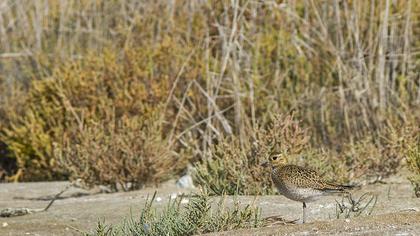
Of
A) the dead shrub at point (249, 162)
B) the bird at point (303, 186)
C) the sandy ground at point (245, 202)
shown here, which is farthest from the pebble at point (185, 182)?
the bird at point (303, 186)

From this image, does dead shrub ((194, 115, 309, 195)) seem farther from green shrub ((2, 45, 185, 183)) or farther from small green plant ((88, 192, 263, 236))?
green shrub ((2, 45, 185, 183))

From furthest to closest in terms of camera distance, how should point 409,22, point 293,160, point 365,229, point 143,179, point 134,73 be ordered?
point 134,73
point 409,22
point 143,179
point 293,160
point 365,229

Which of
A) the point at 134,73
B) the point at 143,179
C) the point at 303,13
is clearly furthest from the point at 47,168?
the point at 303,13

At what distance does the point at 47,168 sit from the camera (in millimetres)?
11203

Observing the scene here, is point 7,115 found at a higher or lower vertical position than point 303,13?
lower

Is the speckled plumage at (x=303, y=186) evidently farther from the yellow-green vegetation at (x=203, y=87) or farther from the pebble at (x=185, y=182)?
the pebble at (x=185, y=182)

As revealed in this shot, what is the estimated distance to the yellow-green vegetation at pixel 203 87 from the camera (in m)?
9.42

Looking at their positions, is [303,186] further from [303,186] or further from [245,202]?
[245,202]

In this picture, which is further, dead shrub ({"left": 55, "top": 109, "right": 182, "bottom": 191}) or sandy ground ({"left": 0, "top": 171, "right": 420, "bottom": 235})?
dead shrub ({"left": 55, "top": 109, "right": 182, "bottom": 191})

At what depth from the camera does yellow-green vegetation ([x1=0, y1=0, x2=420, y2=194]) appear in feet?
30.9

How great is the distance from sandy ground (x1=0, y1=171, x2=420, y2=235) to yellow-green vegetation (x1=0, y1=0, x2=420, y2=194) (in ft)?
1.19

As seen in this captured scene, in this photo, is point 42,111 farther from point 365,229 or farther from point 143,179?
point 365,229

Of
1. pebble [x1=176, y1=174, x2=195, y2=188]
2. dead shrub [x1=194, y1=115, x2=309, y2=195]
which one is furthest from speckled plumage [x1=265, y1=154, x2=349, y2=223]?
pebble [x1=176, y1=174, x2=195, y2=188]

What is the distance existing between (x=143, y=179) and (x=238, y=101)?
1128 mm
